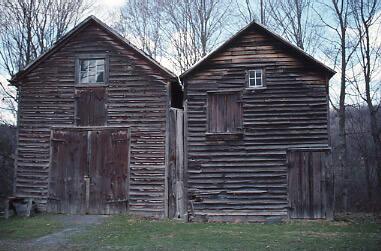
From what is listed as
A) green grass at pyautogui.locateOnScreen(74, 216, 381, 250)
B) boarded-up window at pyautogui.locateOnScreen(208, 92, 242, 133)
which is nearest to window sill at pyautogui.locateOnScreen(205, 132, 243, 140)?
boarded-up window at pyautogui.locateOnScreen(208, 92, 242, 133)

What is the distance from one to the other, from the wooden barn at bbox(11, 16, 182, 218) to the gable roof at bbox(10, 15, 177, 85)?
5 centimetres

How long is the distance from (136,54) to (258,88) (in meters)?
5.10

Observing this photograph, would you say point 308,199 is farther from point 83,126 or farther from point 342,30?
point 342,30

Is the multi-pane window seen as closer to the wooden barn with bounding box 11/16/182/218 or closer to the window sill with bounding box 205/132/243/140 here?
the wooden barn with bounding box 11/16/182/218

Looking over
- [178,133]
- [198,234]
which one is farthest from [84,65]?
[198,234]

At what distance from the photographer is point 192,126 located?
16000mm

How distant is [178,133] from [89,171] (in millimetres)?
3908

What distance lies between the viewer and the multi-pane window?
54.7ft

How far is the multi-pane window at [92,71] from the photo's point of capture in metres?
16.7

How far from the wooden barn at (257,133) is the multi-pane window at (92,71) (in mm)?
3535

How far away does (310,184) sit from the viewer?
15.5 m

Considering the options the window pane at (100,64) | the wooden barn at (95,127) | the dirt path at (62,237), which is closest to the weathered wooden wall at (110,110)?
the wooden barn at (95,127)

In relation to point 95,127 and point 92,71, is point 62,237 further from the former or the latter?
point 92,71

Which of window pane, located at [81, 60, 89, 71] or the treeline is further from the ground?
window pane, located at [81, 60, 89, 71]
